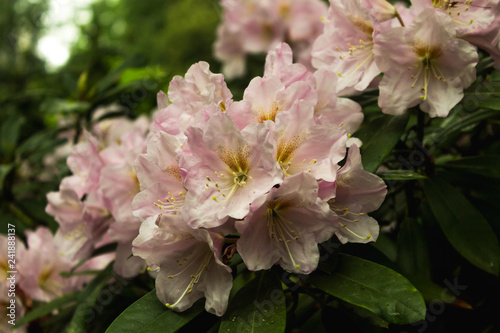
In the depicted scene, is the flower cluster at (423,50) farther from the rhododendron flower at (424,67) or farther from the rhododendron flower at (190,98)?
the rhododendron flower at (190,98)

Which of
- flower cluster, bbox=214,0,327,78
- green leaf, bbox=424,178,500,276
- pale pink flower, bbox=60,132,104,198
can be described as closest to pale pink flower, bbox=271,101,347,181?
green leaf, bbox=424,178,500,276

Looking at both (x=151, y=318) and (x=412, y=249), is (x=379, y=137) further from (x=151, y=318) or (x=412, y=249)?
(x=151, y=318)

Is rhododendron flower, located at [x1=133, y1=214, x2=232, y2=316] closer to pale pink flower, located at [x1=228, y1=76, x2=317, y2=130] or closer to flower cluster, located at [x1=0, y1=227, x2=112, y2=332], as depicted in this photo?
pale pink flower, located at [x1=228, y1=76, x2=317, y2=130]

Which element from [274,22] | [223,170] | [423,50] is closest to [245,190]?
[223,170]

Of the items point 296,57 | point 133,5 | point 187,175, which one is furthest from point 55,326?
point 133,5

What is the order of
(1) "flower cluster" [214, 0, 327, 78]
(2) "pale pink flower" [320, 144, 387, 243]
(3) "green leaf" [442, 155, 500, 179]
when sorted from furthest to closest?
1. (1) "flower cluster" [214, 0, 327, 78]
2. (3) "green leaf" [442, 155, 500, 179]
3. (2) "pale pink flower" [320, 144, 387, 243]

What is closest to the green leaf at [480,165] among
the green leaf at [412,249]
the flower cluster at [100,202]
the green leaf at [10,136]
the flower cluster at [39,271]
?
the green leaf at [412,249]
